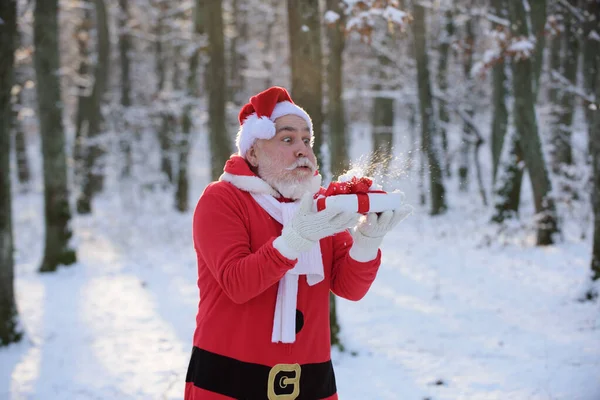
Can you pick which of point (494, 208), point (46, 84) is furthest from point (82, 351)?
point (494, 208)

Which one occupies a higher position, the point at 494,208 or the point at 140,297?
the point at 494,208

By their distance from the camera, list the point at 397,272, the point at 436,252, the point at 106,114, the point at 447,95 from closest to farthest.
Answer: the point at 397,272 → the point at 436,252 → the point at 447,95 → the point at 106,114

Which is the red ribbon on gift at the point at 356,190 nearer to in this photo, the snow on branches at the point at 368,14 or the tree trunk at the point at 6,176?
the snow on branches at the point at 368,14

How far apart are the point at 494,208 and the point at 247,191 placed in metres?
10.7

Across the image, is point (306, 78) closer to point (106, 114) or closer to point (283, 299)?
point (283, 299)

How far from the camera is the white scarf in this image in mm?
2057

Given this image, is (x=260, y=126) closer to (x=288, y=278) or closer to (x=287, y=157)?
(x=287, y=157)

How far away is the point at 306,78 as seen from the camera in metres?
4.97

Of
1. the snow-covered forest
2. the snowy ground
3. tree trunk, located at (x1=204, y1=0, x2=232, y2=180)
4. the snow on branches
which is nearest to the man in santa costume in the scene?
the snow-covered forest

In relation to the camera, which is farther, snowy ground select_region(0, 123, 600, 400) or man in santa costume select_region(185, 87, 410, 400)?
snowy ground select_region(0, 123, 600, 400)

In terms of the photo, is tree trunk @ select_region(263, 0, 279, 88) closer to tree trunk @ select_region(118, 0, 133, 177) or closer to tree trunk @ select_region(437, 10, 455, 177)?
tree trunk @ select_region(118, 0, 133, 177)

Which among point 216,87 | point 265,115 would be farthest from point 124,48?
point 265,115

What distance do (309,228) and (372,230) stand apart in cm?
33

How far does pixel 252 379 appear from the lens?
2068mm
